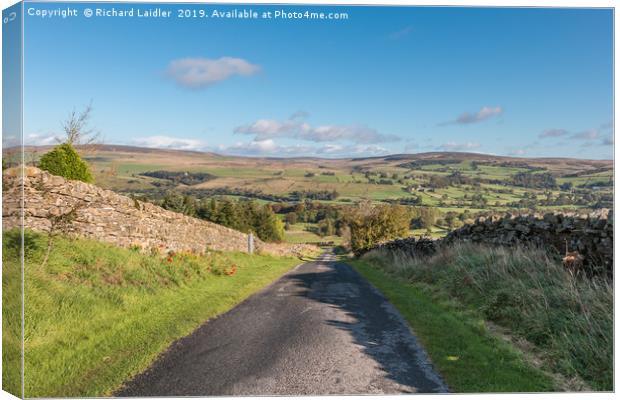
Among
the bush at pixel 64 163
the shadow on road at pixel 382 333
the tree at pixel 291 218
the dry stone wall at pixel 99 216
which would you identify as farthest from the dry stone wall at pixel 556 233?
the tree at pixel 291 218

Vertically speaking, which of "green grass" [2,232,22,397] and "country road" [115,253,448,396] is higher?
"green grass" [2,232,22,397]

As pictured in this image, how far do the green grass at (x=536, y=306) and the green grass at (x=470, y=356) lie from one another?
0.21 ft

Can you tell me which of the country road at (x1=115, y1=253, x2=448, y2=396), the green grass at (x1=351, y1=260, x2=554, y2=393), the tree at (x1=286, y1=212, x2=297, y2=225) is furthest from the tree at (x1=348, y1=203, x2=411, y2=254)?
the country road at (x1=115, y1=253, x2=448, y2=396)

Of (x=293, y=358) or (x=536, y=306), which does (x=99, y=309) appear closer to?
(x=293, y=358)

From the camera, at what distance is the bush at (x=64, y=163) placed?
14836 mm

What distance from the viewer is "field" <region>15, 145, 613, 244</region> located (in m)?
9.33

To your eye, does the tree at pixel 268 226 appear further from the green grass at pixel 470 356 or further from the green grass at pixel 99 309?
the green grass at pixel 470 356

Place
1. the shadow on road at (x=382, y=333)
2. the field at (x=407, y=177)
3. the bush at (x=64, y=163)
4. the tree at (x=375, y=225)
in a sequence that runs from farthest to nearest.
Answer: the tree at (x=375, y=225), the bush at (x=64, y=163), the field at (x=407, y=177), the shadow on road at (x=382, y=333)

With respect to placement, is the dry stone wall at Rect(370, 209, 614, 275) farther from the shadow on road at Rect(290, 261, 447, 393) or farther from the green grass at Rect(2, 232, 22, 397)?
the green grass at Rect(2, 232, 22, 397)

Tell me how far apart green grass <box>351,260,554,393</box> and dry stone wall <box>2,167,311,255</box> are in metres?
6.54

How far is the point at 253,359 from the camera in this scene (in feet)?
22.2

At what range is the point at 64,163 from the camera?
15.1m

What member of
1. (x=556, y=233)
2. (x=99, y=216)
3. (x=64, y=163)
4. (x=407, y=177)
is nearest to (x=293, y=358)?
(x=556, y=233)

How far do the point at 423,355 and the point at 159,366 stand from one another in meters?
3.96
